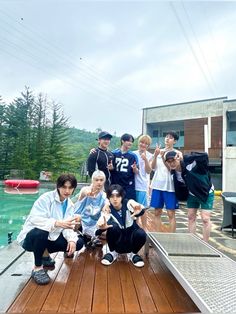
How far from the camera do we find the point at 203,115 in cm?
1680

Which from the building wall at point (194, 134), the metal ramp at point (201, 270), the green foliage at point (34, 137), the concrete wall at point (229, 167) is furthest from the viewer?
the green foliage at point (34, 137)

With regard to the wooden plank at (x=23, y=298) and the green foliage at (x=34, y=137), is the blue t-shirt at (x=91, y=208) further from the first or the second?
the green foliage at (x=34, y=137)

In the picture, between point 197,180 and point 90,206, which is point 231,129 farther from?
point 90,206

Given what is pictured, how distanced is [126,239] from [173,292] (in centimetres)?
69

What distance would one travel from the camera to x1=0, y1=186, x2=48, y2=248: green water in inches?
241

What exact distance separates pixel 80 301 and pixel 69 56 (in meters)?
24.0

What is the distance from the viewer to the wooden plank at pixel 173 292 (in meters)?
1.76

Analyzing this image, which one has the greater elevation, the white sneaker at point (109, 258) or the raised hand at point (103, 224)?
the raised hand at point (103, 224)

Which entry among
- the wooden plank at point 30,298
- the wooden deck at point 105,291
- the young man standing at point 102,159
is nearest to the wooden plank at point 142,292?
the wooden deck at point 105,291

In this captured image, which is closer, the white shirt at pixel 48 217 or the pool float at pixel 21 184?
the white shirt at pixel 48 217

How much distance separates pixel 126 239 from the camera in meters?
2.57

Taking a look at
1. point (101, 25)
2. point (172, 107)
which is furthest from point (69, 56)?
point (101, 25)

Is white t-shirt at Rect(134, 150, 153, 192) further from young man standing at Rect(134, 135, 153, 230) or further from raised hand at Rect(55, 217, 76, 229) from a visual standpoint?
raised hand at Rect(55, 217, 76, 229)

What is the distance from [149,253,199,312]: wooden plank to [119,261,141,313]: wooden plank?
23 cm
